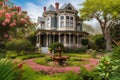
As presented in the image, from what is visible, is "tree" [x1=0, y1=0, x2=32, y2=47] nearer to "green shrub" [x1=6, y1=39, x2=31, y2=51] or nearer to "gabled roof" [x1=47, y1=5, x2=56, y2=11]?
"green shrub" [x1=6, y1=39, x2=31, y2=51]

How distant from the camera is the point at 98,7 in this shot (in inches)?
1650

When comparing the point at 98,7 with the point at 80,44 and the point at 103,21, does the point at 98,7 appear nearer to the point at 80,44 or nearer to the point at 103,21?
the point at 103,21

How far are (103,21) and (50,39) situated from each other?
36.6 ft

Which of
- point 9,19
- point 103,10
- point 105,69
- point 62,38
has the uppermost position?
point 103,10

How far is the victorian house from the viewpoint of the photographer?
45188 millimetres

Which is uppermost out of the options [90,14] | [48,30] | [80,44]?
[90,14]

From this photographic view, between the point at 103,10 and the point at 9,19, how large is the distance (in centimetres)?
2588

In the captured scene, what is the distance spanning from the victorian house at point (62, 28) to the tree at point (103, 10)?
3.49 meters

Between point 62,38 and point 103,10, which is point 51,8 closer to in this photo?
point 62,38

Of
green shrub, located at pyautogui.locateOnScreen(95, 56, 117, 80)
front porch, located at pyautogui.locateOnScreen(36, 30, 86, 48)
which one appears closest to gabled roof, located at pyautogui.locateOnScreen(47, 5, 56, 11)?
front porch, located at pyautogui.locateOnScreen(36, 30, 86, 48)

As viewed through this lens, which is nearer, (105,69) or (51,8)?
(105,69)

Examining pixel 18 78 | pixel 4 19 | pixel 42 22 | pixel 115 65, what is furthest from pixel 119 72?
pixel 42 22

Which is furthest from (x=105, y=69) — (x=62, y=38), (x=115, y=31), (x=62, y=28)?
(x=115, y=31)

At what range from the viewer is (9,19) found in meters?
18.6
